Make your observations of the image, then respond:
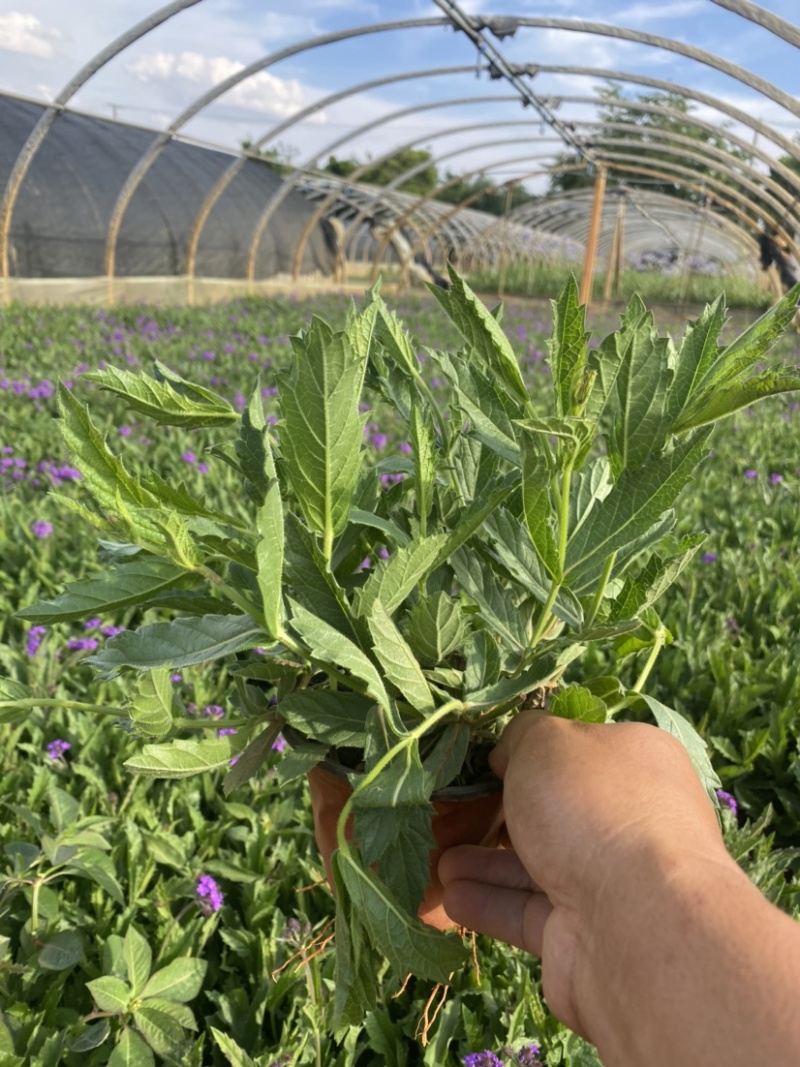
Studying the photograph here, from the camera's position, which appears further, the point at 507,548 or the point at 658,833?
the point at 507,548

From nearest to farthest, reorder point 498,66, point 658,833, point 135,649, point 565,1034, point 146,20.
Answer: point 658,833, point 135,649, point 565,1034, point 146,20, point 498,66

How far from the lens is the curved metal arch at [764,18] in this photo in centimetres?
468

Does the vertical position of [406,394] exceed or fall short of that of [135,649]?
it exceeds it

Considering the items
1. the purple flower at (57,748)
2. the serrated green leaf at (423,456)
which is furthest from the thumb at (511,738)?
the purple flower at (57,748)

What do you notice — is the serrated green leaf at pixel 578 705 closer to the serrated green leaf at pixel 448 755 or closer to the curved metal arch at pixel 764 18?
the serrated green leaf at pixel 448 755

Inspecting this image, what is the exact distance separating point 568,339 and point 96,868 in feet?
3.91

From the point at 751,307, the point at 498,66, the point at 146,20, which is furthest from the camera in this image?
the point at 751,307

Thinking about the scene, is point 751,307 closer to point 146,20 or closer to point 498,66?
point 498,66

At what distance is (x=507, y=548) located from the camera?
824 millimetres

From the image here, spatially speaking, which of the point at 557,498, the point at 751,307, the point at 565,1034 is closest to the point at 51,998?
the point at 565,1034

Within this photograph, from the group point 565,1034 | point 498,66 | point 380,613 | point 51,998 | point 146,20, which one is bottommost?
point 51,998

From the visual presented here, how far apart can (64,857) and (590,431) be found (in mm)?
1162

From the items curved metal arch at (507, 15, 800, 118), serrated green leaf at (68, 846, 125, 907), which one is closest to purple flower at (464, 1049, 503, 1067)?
serrated green leaf at (68, 846, 125, 907)

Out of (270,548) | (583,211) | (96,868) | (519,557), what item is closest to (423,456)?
(519,557)
